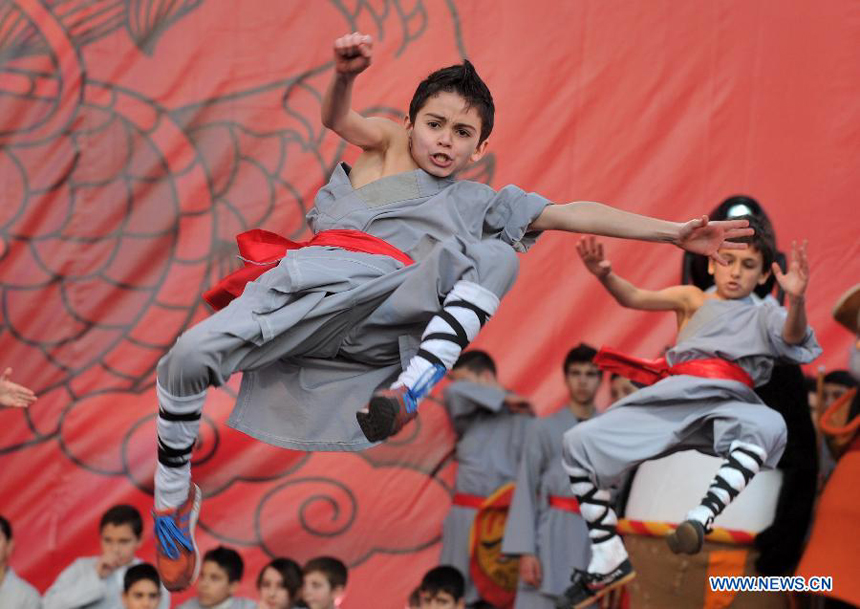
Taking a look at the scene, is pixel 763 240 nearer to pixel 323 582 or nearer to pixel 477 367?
pixel 477 367

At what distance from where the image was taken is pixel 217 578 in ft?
15.7

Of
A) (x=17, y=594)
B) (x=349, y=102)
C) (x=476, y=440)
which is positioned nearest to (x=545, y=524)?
(x=476, y=440)

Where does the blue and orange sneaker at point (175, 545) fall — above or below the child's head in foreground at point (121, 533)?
below

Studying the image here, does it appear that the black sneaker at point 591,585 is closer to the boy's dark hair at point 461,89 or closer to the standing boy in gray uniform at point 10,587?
the boy's dark hair at point 461,89

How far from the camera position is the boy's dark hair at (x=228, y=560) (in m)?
4.79

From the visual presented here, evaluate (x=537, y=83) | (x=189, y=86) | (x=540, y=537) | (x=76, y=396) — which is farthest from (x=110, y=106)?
(x=540, y=537)

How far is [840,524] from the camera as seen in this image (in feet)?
12.8

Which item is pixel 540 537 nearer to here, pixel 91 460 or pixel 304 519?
pixel 304 519

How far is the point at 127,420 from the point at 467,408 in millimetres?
1369

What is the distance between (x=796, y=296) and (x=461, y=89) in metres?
1.32

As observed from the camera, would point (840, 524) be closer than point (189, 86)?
Yes

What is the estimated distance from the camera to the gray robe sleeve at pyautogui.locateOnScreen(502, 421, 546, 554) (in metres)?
4.75

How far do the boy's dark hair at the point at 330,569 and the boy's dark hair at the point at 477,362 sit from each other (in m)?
0.93

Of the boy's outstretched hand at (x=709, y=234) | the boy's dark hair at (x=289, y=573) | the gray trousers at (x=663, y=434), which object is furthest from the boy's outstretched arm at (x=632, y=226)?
the boy's dark hair at (x=289, y=573)
